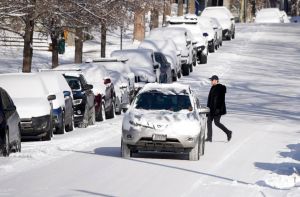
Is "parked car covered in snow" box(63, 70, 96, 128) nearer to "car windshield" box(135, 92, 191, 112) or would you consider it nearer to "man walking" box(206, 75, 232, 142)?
"man walking" box(206, 75, 232, 142)

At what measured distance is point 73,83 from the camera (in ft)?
90.5

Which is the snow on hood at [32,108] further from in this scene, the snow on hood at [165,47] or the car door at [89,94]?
the snow on hood at [165,47]

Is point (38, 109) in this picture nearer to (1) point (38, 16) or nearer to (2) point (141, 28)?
(1) point (38, 16)

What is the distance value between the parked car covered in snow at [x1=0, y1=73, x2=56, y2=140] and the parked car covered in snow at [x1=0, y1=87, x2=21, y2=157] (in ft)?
7.73

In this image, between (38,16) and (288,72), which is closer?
(38,16)

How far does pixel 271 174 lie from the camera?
16531mm

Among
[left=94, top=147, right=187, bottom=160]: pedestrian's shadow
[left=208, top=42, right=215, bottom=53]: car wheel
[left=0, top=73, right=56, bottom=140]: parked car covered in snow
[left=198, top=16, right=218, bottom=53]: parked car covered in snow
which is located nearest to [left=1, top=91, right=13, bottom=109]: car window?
[left=94, top=147, right=187, bottom=160]: pedestrian's shadow

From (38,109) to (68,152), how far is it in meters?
2.89

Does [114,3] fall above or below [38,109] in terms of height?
above

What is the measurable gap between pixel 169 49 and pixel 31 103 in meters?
21.1

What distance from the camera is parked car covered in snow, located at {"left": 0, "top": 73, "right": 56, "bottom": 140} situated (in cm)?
2233

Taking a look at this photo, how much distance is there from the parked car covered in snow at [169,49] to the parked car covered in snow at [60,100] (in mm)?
17111

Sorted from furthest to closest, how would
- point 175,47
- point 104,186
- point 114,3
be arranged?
point 175,47, point 114,3, point 104,186

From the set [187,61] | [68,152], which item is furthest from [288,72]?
[68,152]
